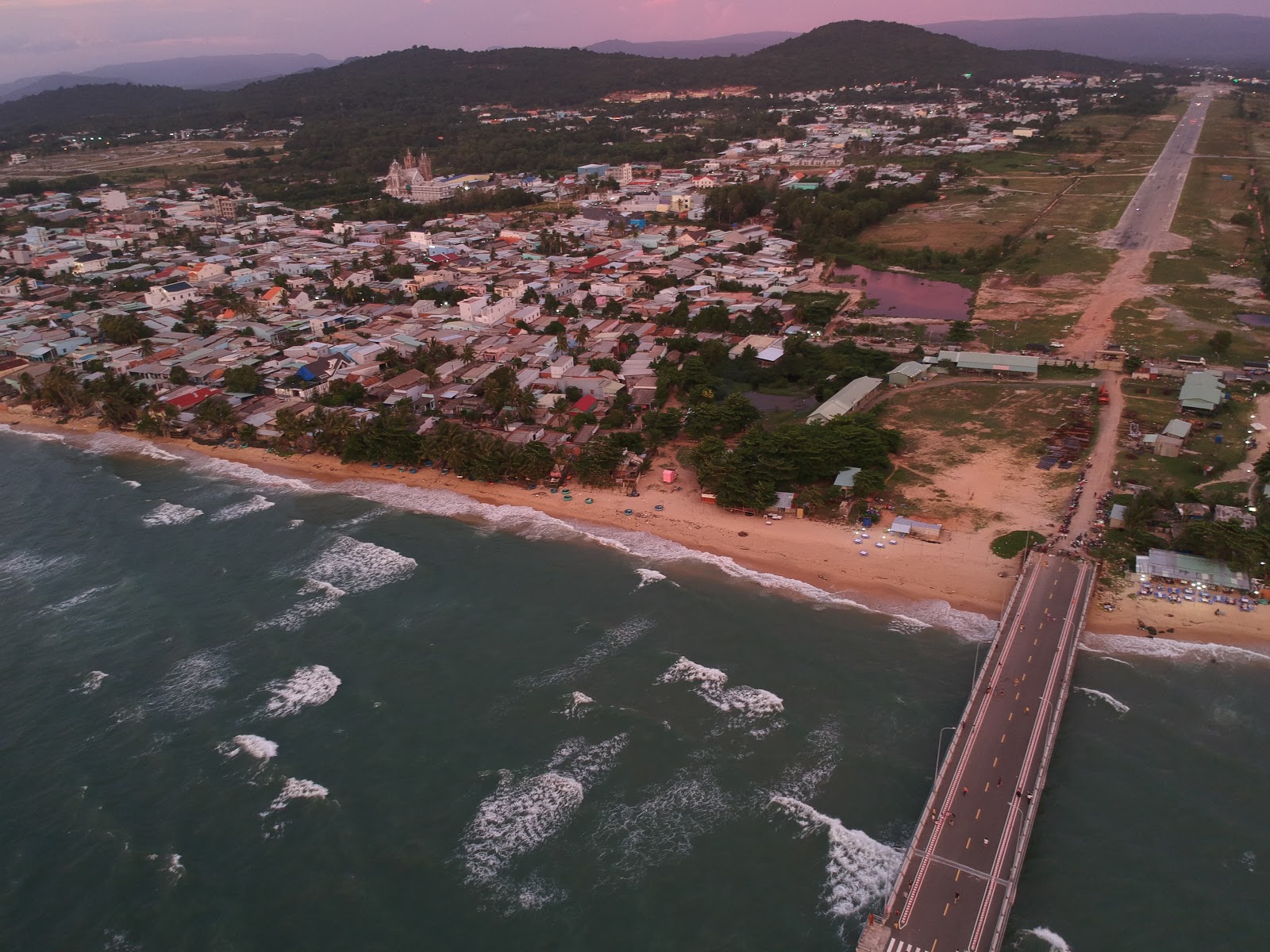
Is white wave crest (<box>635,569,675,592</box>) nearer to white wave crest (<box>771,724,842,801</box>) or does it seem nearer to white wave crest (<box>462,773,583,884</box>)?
white wave crest (<box>771,724,842,801</box>)

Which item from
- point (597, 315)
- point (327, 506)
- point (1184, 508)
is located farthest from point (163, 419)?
point (1184, 508)

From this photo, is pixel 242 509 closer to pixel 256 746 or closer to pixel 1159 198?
pixel 256 746

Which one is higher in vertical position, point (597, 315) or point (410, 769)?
point (597, 315)

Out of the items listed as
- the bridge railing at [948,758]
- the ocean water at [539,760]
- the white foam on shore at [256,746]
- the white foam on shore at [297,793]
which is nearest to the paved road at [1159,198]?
the bridge railing at [948,758]

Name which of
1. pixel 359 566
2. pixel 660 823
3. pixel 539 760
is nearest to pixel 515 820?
pixel 539 760

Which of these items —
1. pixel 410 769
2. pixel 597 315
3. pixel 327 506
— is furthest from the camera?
pixel 597 315

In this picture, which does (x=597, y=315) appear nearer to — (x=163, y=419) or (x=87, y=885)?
(x=163, y=419)
